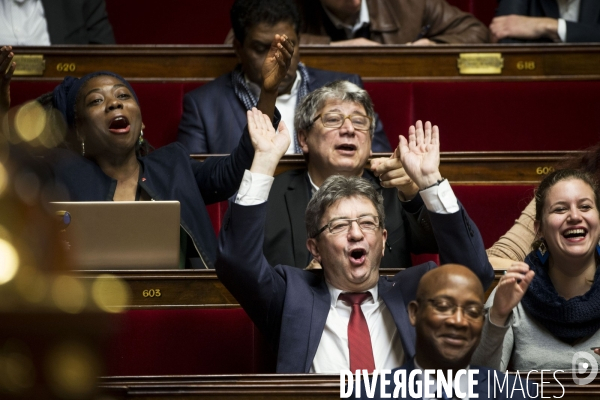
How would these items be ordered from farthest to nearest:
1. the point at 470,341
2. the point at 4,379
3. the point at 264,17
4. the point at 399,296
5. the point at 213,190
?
1. the point at 264,17
2. the point at 213,190
3. the point at 399,296
4. the point at 470,341
5. the point at 4,379

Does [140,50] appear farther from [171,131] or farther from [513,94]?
[513,94]

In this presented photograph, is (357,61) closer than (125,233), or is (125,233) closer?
(125,233)

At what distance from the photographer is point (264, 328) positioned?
2.71 feet

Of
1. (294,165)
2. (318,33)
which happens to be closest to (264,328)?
(294,165)

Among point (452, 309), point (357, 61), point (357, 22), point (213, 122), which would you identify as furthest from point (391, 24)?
point (452, 309)

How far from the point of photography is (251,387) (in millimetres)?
656

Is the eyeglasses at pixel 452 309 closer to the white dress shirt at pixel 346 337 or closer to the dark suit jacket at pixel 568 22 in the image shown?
the white dress shirt at pixel 346 337

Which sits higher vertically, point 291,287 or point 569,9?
point 569,9

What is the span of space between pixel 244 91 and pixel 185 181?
29 cm

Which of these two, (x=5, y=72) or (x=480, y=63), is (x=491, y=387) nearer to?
(x=5, y=72)

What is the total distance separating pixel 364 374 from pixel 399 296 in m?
0.19

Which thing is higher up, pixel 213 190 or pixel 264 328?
pixel 213 190

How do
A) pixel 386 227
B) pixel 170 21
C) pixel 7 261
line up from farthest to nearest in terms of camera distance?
pixel 170 21 < pixel 386 227 < pixel 7 261

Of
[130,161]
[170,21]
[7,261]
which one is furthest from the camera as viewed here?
[170,21]
